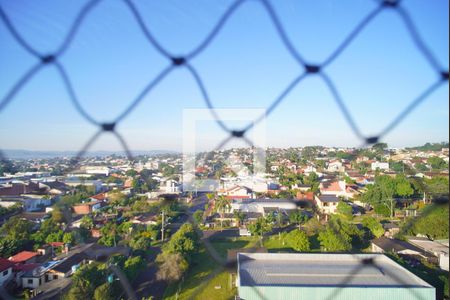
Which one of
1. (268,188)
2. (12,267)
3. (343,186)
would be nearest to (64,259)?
(12,267)

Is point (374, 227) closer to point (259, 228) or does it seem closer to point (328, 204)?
point (328, 204)

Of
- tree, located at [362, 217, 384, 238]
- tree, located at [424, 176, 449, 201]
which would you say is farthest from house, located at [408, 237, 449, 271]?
tree, located at [424, 176, 449, 201]

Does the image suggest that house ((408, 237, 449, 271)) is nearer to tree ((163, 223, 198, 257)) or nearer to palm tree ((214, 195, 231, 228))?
tree ((163, 223, 198, 257))

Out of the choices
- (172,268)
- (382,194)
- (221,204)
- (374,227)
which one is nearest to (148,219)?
(221,204)

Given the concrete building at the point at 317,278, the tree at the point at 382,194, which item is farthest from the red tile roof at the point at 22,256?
the tree at the point at 382,194

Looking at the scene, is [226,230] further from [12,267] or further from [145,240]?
[12,267]
